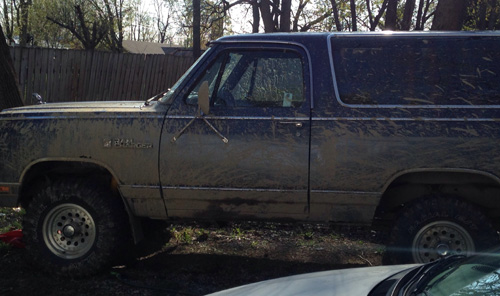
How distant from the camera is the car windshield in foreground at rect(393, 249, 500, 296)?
6.91ft

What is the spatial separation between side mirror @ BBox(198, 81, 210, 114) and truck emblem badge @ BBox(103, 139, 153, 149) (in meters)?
0.58

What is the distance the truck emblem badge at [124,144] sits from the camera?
462cm

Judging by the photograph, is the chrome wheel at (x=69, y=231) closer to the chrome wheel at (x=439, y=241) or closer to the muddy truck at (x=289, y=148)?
the muddy truck at (x=289, y=148)

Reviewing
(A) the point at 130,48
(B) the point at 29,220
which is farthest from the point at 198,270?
(A) the point at 130,48

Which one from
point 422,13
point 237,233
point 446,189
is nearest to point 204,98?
point 446,189

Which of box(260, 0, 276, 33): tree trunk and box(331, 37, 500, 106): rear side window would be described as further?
box(260, 0, 276, 33): tree trunk

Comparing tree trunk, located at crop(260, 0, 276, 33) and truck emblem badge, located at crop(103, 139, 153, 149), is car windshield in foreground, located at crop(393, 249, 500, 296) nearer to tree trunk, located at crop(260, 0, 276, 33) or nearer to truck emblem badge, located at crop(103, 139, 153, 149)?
truck emblem badge, located at crop(103, 139, 153, 149)

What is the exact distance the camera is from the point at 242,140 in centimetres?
452

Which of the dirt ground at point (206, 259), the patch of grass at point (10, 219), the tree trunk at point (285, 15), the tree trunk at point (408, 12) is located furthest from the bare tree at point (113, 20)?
the dirt ground at point (206, 259)

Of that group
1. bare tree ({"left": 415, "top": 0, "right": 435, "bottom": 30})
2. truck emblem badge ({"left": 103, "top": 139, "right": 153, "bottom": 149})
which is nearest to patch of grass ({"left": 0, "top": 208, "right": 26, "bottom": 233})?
truck emblem badge ({"left": 103, "top": 139, "right": 153, "bottom": 149})

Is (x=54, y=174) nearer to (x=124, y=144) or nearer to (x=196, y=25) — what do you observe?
(x=124, y=144)

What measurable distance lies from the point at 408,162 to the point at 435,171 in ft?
0.77

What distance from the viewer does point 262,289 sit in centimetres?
260

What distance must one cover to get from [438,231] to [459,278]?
2207mm
